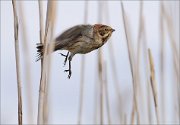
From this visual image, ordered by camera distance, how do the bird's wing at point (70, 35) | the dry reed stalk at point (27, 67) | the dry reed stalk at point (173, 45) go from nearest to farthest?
the bird's wing at point (70, 35) → the dry reed stalk at point (27, 67) → the dry reed stalk at point (173, 45)

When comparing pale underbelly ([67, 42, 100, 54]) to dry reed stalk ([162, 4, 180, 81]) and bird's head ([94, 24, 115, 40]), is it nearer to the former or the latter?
bird's head ([94, 24, 115, 40])

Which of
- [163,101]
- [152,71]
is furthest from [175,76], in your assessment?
[152,71]

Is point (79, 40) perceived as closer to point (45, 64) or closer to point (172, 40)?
point (45, 64)

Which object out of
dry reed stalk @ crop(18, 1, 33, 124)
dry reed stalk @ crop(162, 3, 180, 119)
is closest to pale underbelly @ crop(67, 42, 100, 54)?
dry reed stalk @ crop(18, 1, 33, 124)

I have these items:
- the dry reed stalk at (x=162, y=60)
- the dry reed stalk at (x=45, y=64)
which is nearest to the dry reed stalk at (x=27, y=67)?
the dry reed stalk at (x=45, y=64)

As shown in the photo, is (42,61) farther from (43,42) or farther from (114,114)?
(114,114)

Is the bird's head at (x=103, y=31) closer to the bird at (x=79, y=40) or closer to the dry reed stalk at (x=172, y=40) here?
the bird at (x=79, y=40)

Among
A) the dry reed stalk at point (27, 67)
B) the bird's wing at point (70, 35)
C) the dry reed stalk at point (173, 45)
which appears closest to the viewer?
the bird's wing at point (70, 35)
